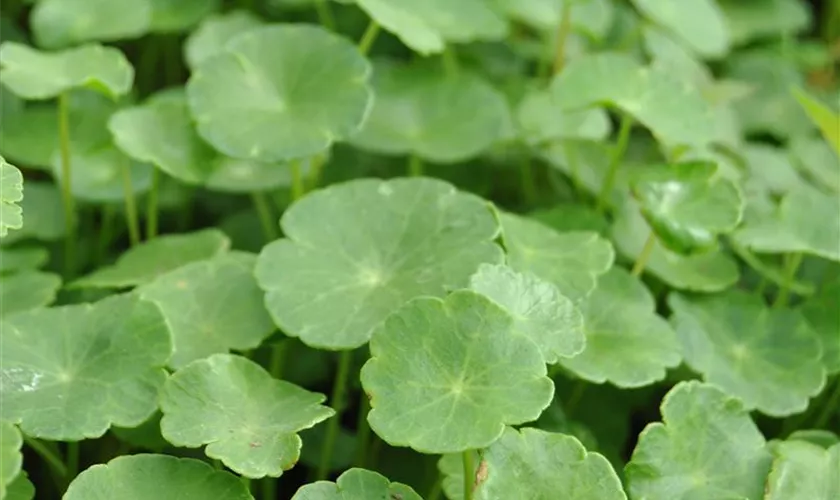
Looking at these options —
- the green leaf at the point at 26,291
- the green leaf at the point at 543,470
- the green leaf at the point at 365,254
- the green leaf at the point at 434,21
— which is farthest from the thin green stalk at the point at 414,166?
the green leaf at the point at 543,470

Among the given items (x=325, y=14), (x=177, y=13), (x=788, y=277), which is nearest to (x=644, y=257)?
(x=788, y=277)

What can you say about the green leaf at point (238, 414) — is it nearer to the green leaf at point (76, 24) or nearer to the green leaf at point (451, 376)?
the green leaf at point (451, 376)

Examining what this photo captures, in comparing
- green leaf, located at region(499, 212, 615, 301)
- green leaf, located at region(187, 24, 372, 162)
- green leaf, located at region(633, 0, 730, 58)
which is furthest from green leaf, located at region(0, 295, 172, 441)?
green leaf, located at region(633, 0, 730, 58)

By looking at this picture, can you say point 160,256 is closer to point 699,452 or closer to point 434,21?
point 434,21

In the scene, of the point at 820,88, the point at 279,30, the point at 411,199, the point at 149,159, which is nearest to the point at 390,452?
the point at 411,199

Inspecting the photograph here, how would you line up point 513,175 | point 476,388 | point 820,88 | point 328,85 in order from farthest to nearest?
point 820,88 → point 513,175 → point 328,85 → point 476,388

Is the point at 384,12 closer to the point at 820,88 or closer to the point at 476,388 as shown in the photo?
the point at 476,388

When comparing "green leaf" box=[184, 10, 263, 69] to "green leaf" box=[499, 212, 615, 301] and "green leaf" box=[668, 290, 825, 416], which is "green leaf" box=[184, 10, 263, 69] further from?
"green leaf" box=[668, 290, 825, 416]
